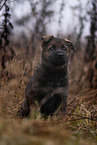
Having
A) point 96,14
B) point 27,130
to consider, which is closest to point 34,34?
point 96,14

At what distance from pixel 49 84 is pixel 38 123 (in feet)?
5.56

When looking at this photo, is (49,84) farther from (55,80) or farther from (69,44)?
(69,44)

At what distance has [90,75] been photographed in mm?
6184

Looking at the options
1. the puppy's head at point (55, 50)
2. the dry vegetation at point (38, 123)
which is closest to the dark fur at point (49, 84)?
the puppy's head at point (55, 50)

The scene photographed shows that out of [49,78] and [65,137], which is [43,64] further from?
[65,137]

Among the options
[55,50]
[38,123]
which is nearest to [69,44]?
[55,50]

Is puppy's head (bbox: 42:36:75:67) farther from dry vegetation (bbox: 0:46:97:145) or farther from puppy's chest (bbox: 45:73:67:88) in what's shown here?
dry vegetation (bbox: 0:46:97:145)

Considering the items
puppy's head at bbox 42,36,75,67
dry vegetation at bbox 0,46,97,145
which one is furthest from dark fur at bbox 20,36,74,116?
dry vegetation at bbox 0,46,97,145

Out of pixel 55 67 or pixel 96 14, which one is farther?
pixel 96 14

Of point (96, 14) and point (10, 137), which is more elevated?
point (96, 14)

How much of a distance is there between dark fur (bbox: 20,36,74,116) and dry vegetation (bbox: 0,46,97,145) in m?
0.24

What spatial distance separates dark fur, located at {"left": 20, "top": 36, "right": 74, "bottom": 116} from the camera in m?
3.55

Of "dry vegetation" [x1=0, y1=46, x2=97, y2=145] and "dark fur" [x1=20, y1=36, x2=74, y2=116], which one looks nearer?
"dry vegetation" [x1=0, y1=46, x2=97, y2=145]

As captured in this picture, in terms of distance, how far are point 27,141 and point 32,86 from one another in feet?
7.05
